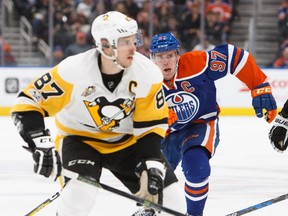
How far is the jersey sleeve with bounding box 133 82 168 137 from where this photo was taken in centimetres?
339

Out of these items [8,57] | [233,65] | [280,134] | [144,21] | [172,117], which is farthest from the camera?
[144,21]

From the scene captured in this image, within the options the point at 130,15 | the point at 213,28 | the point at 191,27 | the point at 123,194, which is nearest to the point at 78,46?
the point at 130,15

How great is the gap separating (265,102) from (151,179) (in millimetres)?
1215

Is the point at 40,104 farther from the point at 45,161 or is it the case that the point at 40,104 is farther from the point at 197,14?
the point at 197,14

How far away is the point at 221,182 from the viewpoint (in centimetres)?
547

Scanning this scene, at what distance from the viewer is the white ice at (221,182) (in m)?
4.63

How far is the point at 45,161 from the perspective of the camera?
3.20m

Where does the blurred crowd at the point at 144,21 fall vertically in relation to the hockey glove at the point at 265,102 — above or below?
below

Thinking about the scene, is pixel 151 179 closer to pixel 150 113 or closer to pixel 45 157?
pixel 150 113

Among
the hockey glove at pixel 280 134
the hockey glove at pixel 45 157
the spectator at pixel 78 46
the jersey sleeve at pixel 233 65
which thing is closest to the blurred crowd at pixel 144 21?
the spectator at pixel 78 46

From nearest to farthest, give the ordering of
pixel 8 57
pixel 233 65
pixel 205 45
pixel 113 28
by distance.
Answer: pixel 113 28
pixel 233 65
pixel 8 57
pixel 205 45

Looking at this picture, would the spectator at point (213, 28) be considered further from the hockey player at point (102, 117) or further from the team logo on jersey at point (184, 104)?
the hockey player at point (102, 117)

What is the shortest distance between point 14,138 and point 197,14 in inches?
144

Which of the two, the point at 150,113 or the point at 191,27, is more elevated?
the point at 150,113
